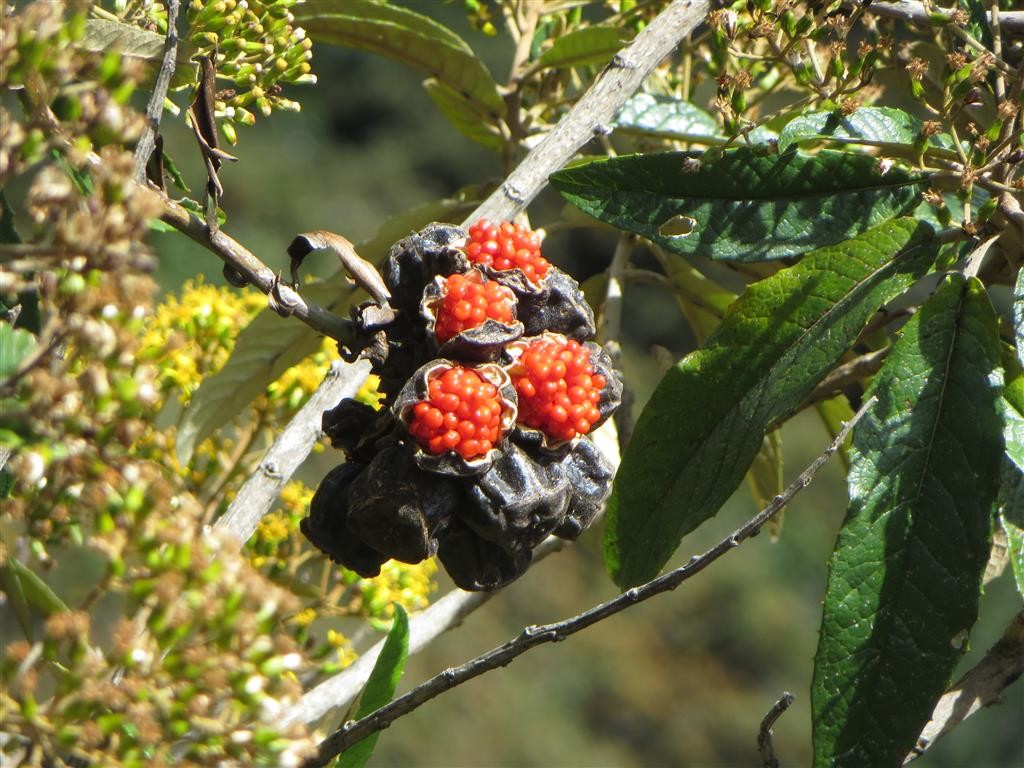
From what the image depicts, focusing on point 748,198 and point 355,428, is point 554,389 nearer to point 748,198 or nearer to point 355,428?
point 355,428

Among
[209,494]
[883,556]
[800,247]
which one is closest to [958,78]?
[800,247]

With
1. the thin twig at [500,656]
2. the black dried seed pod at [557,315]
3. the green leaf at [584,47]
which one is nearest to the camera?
the thin twig at [500,656]

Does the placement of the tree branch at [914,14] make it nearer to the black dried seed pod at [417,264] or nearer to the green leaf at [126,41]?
the black dried seed pod at [417,264]

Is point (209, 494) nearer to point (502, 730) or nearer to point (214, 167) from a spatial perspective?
point (214, 167)

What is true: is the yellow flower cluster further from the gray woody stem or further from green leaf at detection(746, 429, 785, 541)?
the gray woody stem

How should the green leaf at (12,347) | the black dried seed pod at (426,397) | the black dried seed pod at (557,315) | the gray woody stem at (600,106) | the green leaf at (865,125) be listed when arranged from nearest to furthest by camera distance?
the green leaf at (12,347) → the black dried seed pod at (426,397) → the black dried seed pod at (557,315) → the green leaf at (865,125) → the gray woody stem at (600,106)

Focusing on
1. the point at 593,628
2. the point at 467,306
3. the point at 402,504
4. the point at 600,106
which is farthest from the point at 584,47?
the point at 593,628

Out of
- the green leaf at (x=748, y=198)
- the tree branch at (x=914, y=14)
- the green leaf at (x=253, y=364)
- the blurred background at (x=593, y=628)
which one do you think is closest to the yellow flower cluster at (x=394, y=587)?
the green leaf at (x=253, y=364)

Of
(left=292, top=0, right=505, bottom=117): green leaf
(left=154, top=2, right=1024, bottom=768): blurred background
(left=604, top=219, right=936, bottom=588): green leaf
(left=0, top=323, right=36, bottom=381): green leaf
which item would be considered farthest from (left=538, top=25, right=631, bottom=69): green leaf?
(left=154, top=2, right=1024, bottom=768): blurred background
